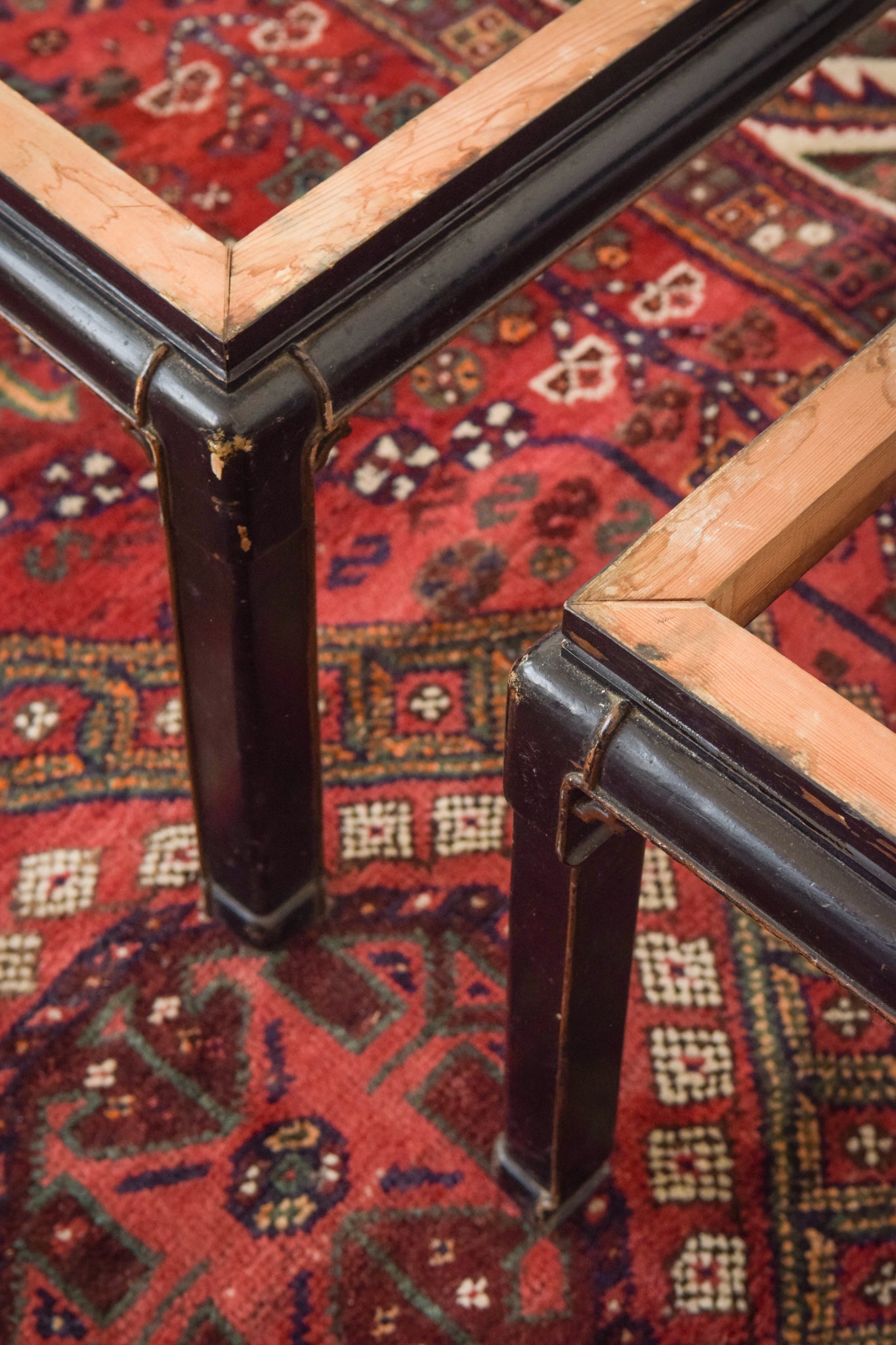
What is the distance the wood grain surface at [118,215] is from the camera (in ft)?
2.85

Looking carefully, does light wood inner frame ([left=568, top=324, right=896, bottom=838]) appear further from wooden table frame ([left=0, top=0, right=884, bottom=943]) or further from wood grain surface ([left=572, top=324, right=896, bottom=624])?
wooden table frame ([left=0, top=0, right=884, bottom=943])

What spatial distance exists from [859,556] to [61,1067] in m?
0.95

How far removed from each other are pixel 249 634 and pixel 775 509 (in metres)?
0.39

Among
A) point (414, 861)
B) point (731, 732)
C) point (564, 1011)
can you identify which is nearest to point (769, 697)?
point (731, 732)

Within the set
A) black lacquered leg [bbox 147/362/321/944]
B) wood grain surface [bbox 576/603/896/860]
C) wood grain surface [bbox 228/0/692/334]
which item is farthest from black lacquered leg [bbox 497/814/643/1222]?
wood grain surface [bbox 228/0/692/334]

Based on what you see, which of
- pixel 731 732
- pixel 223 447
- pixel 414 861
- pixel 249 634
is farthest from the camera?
pixel 414 861

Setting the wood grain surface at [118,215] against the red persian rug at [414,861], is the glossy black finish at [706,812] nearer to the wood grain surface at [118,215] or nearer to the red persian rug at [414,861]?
the wood grain surface at [118,215]

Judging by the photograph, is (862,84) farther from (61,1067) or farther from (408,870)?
(61,1067)

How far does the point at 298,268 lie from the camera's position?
882mm

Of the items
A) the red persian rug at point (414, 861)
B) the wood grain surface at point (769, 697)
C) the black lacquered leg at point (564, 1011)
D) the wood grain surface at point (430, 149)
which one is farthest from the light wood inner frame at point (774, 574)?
the red persian rug at point (414, 861)

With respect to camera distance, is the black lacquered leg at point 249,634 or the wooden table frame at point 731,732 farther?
the black lacquered leg at point 249,634

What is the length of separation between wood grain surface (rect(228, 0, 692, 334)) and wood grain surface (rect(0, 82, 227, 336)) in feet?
0.06

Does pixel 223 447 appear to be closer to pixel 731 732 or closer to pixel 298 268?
pixel 298 268

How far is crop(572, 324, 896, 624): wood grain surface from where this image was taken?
757 millimetres
